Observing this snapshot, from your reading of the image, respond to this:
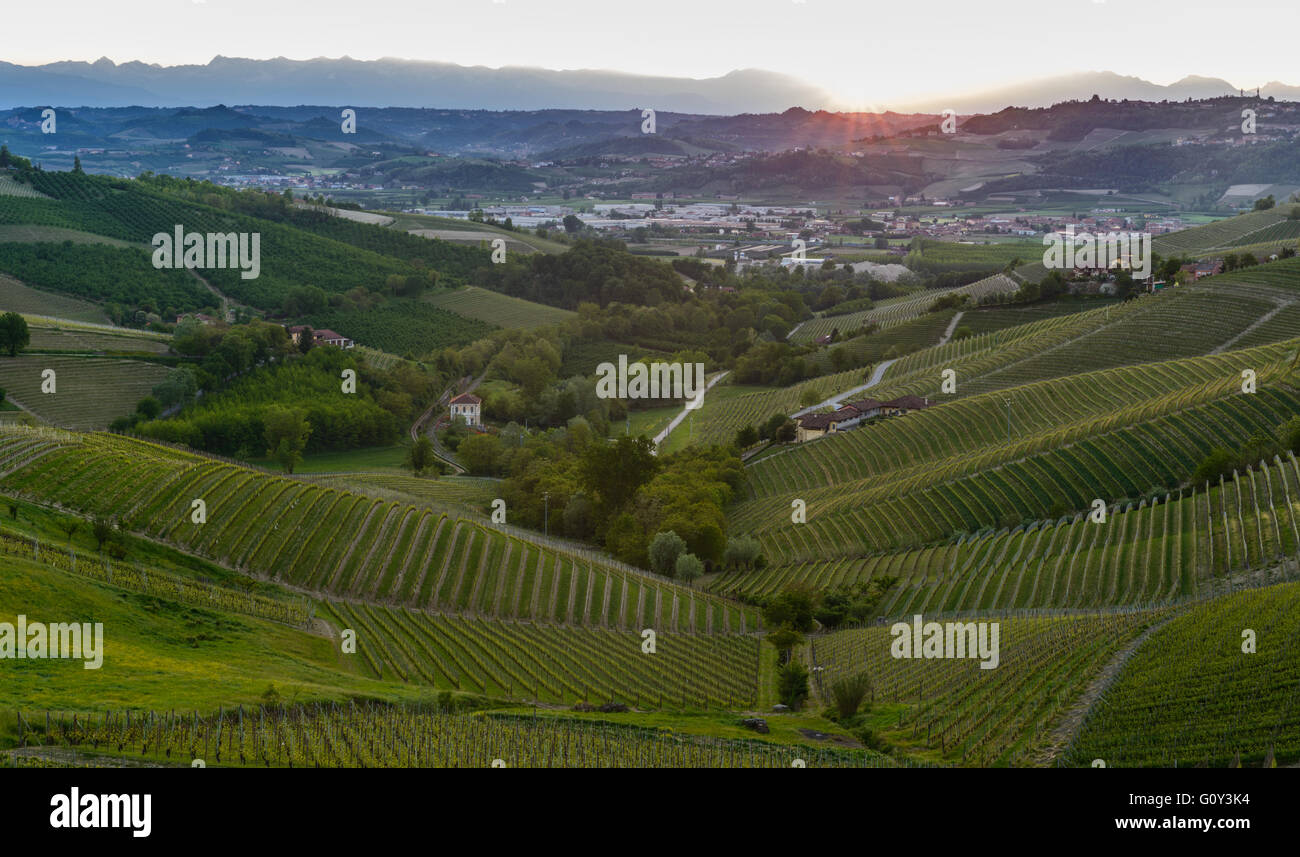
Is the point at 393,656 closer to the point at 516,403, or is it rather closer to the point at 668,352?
the point at 516,403

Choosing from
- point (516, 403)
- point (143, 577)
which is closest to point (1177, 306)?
point (516, 403)

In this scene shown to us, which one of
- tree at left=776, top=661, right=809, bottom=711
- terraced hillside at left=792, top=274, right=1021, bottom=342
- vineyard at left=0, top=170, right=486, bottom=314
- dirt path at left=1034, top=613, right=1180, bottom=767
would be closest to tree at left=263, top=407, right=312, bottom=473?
tree at left=776, top=661, right=809, bottom=711

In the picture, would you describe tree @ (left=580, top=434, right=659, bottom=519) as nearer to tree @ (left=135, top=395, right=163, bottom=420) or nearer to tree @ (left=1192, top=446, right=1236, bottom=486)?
tree @ (left=1192, top=446, right=1236, bottom=486)

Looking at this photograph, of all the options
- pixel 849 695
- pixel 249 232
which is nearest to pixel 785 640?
pixel 849 695

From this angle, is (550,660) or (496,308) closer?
(550,660)

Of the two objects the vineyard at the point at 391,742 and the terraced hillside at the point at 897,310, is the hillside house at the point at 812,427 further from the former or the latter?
the vineyard at the point at 391,742

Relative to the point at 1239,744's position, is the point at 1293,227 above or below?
above

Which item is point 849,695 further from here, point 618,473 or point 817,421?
point 817,421
